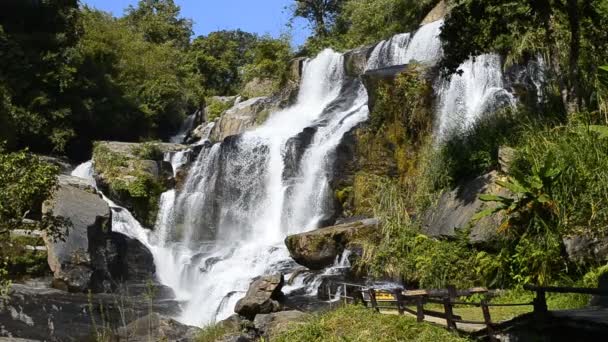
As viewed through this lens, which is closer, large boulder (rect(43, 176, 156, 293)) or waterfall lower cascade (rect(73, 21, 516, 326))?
large boulder (rect(43, 176, 156, 293))

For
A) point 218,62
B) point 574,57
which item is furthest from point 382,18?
point 574,57

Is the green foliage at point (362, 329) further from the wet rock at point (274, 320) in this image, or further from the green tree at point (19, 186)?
the green tree at point (19, 186)

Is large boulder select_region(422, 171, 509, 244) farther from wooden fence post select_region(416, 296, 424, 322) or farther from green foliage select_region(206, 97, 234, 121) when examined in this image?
green foliage select_region(206, 97, 234, 121)

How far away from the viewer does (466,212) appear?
1326 centimetres

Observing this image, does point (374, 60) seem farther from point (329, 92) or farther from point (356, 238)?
point (356, 238)

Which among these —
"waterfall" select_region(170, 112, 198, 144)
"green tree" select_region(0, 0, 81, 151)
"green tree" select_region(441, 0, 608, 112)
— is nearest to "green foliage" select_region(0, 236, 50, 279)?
"green tree" select_region(0, 0, 81, 151)

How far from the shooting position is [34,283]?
17703mm

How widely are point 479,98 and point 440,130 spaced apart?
6.58 ft

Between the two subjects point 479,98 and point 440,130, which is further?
point 479,98

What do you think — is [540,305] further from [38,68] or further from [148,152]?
[38,68]

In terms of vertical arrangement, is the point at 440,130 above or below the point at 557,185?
above

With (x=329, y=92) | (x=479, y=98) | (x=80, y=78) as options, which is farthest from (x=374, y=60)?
(x=80, y=78)

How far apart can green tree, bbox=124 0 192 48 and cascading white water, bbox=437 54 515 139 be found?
31353 millimetres

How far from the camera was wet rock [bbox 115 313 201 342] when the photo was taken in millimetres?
12320
